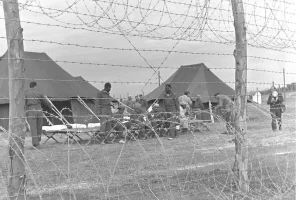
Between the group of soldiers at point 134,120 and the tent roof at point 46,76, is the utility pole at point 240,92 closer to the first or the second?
the group of soldiers at point 134,120

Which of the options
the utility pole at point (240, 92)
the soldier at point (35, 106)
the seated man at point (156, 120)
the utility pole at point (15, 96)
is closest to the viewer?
the utility pole at point (15, 96)

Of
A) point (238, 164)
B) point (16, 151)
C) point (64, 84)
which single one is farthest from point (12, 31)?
point (64, 84)

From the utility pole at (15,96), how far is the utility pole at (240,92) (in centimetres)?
243

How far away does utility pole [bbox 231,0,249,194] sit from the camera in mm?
4809

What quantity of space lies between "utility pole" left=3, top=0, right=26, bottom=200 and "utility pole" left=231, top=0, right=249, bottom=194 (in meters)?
2.43

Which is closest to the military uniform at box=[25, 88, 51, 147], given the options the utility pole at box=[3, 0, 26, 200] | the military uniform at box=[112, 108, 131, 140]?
the military uniform at box=[112, 108, 131, 140]

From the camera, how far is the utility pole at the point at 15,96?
3383 millimetres

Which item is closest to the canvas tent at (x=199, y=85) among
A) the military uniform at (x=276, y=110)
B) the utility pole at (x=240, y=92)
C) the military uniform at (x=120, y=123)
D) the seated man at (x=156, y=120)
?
the military uniform at (x=276, y=110)

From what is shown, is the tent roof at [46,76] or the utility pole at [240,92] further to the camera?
the tent roof at [46,76]

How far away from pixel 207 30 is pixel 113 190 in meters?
2.34

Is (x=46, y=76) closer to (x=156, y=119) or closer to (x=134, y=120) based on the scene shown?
(x=156, y=119)

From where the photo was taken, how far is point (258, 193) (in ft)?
15.6

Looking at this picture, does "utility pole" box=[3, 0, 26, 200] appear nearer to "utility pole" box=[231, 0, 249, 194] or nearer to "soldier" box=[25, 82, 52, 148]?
"utility pole" box=[231, 0, 249, 194]

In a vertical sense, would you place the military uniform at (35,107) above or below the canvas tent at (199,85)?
below
